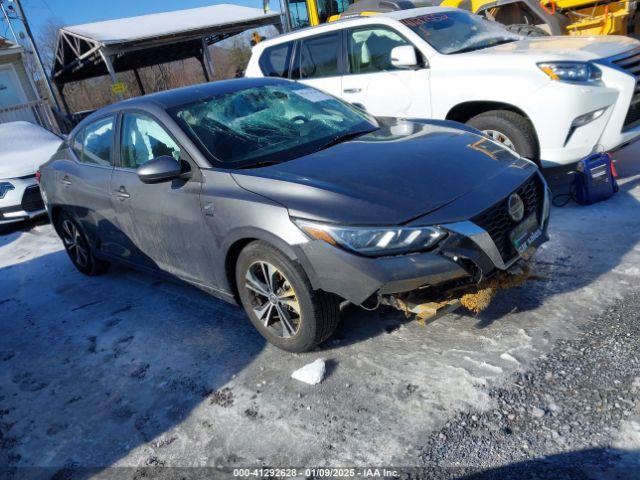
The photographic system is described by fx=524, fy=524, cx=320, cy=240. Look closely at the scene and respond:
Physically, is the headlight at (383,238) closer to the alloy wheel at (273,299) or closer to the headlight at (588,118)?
the alloy wheel at (273,299)

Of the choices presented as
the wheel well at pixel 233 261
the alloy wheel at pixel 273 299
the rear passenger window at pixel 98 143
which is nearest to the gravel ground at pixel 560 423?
the alloy wheel at pixel 273 299

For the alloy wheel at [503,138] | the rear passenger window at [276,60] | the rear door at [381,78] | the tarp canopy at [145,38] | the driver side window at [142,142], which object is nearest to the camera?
the driver side window at [142,142]

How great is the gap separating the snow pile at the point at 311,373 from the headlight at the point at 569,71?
3.41 metres

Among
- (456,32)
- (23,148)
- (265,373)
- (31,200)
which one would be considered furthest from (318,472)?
(23,148)

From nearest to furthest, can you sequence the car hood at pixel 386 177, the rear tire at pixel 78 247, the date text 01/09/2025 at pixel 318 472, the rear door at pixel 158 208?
the date text 01/09/2025 at pixel 318 472 → the car hood at pixel 386 177 → the rear door at pixel 158 208 → the rear tire at pixel 78 247

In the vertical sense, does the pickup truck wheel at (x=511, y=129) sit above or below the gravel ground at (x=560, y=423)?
above

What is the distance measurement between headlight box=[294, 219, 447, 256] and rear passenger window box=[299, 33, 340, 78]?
4.18 metres

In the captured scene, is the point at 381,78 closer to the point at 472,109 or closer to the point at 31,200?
the point at 472,109

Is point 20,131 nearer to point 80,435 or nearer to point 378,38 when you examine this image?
point 378,38

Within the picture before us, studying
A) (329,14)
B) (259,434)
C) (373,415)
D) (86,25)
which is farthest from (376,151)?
(86,25)

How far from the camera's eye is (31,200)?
7.84 m

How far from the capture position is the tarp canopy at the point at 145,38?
18234 millimetres

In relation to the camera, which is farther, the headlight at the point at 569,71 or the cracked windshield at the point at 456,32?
the cracked windshield at the point at 456,32

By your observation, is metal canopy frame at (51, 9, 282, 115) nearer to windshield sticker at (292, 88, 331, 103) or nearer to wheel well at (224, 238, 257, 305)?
windshield sticker at (292, 88, 331, 103)
